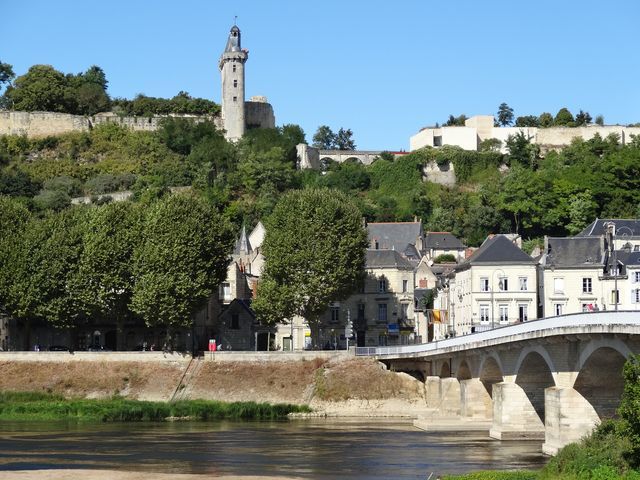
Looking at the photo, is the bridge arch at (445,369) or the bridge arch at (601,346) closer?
the bridge arch at (601,346)

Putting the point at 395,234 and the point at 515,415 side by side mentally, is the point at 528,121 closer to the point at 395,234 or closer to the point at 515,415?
the point at 395,234

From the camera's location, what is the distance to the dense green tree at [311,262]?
77375mm

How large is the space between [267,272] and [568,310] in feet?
57.0

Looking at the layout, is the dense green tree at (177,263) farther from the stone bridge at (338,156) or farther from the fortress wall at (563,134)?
the fortress wall at (563,134)

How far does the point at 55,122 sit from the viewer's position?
127 m

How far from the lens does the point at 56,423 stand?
66.0 m

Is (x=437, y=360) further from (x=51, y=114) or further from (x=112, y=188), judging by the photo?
(x=51, y=114)

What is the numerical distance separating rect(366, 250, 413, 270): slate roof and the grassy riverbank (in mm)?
17018

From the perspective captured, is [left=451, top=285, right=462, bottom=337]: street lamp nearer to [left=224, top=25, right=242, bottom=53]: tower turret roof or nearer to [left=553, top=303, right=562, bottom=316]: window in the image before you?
[left=553, top=303, right=562, bottom=316]: window

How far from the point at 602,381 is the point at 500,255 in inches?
1317

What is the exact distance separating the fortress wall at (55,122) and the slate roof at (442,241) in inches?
1183

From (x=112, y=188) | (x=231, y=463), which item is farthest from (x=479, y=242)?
(x=231, y=463)

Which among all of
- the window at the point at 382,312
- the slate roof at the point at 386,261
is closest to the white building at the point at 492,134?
the slate roof at the point at 386,261

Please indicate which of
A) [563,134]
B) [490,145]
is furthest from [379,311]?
[563,134]
